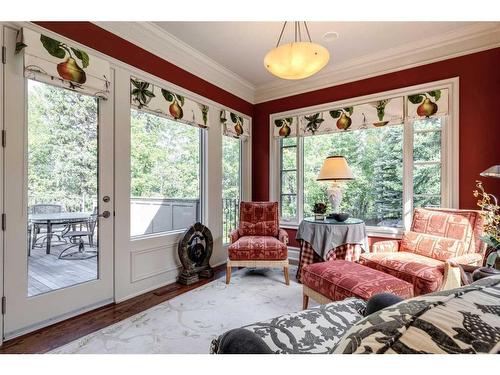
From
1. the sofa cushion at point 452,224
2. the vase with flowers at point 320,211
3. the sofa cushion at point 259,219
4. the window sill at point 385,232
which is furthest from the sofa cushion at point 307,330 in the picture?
the window sill at point 385,232

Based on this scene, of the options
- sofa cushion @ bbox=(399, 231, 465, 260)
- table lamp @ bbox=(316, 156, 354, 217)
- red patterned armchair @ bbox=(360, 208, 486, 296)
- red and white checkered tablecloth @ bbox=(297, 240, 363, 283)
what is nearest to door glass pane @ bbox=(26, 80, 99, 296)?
red and white checkered tablecloth @ bbox=(297, 240, 363, 283)

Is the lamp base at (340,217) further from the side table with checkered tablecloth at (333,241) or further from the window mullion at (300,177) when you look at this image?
the window mullion at (300,177)

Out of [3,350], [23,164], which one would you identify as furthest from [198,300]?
[23,164]

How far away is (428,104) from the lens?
3.00 meters

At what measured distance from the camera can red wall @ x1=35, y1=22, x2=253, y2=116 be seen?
2.16 meters

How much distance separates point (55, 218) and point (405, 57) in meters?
4.15

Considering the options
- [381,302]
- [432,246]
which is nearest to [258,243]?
[432,246]

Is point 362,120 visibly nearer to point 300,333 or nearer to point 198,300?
point 198,300

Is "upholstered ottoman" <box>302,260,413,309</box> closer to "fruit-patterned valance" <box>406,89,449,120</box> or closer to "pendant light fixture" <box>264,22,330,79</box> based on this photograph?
"pendant light fixture" <box>264,22,330,79</box>

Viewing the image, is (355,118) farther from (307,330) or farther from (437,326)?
(437,326)

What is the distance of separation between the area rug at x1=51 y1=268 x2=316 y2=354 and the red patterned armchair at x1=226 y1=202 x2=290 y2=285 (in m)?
0.25

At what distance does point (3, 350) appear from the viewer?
67.2 inches

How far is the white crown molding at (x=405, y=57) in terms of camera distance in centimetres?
271
